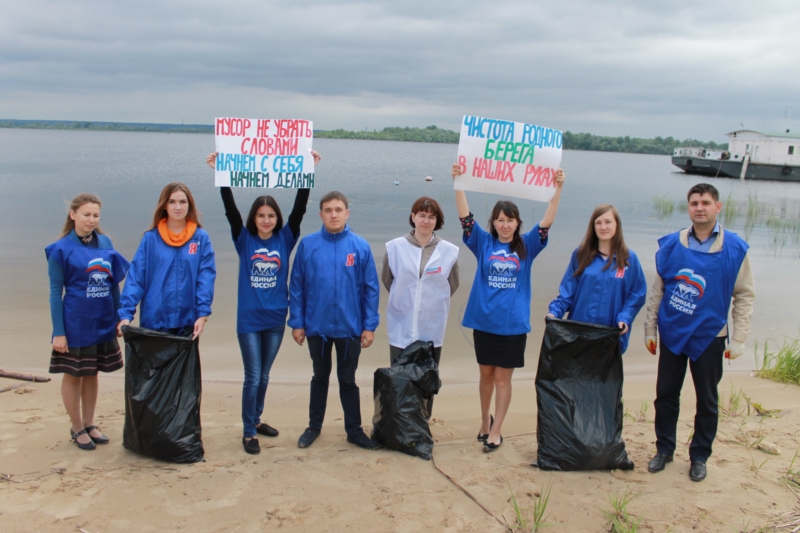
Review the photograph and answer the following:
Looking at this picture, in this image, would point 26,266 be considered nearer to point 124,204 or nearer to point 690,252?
point 124,204

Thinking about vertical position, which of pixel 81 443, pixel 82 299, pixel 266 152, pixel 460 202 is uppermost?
pixel 266 152

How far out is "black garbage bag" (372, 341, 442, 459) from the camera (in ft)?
12.8

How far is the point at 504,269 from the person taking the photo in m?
3.97

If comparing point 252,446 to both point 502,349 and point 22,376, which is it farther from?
point 22,376

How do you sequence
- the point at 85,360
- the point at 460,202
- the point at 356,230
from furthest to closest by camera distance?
the point at 356,230
the point at 460,202
the point at 85,360

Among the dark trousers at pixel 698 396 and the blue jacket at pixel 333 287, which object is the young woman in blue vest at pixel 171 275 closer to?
the blue jacket at pixel 333 287

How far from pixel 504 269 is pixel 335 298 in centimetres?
117

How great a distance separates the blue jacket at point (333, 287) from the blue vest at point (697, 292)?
1.93 metres

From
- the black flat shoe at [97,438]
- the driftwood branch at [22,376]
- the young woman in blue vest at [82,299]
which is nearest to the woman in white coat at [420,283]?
the young woman in blue vest at [82,299]

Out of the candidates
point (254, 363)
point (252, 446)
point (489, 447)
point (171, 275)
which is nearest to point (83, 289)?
point (171, 275)

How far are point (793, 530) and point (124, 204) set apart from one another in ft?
70.6

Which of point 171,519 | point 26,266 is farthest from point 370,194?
point 171,519

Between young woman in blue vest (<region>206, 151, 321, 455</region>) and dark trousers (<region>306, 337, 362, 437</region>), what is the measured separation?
12.9 inches

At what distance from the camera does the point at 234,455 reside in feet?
12.9
